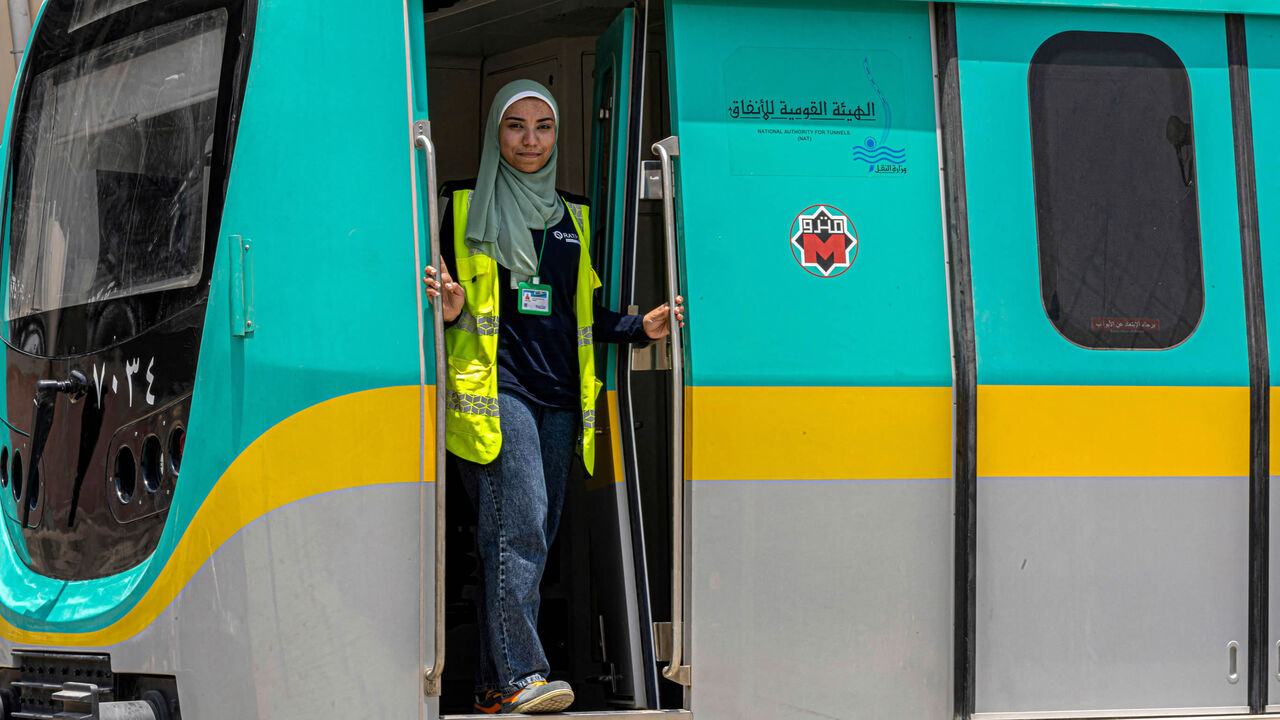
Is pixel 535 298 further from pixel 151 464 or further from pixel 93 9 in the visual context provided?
pixel 93 9

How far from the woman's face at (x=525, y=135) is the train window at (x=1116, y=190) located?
1550 mm

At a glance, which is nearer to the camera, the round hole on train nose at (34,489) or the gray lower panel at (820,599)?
the gray lower panel at (820,599)

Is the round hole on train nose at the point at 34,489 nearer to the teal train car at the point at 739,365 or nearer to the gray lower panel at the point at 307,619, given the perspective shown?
the teal train car at the point at 739,365

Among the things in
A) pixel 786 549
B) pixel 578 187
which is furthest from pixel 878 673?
pixel 578 187

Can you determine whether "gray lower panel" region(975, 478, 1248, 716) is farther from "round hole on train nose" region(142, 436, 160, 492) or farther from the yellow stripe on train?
"round hole on train nose" region(142, 436, 160, 492)

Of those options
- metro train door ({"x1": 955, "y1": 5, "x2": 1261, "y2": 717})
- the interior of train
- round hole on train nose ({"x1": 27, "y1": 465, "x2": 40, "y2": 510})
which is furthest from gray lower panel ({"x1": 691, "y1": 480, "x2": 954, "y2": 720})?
round hole on train nose ({"x1": 27, "y1": 465, "x2": 40, "y2": 510})

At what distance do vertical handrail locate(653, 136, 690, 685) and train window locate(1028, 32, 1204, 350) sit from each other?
1.18 metres

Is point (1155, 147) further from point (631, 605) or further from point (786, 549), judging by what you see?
point (631, 605)

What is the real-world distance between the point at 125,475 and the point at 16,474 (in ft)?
2.44

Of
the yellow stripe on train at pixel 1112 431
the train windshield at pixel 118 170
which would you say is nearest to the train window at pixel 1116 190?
the yellow stripe on train at pixel 1112 431

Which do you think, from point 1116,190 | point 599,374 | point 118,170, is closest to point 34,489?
point 118,170

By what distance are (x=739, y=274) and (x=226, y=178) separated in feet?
4.95

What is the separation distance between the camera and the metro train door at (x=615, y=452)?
4539 mm

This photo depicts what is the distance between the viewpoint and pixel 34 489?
4625 millimetres
